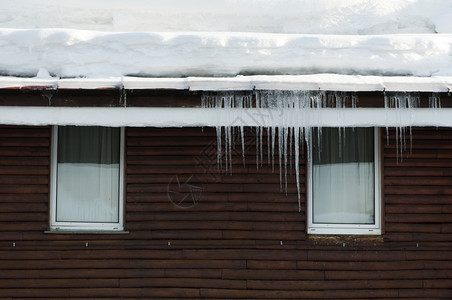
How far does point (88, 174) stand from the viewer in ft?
21.4

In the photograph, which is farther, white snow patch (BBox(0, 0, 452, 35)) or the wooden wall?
white snow patch (BBox(0, 0, 452, 35))

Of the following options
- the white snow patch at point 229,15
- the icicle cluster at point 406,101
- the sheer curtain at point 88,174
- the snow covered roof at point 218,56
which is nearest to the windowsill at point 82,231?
the sheer curtain at point 88,174

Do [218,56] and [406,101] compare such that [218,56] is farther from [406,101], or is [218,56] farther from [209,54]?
[406,101]

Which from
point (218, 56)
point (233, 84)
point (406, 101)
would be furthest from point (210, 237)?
point (406, 101)

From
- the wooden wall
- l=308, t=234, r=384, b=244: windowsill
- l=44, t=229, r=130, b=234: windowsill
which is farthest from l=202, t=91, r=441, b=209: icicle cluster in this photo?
l=44, t=229, r=130, b=234: windowsill

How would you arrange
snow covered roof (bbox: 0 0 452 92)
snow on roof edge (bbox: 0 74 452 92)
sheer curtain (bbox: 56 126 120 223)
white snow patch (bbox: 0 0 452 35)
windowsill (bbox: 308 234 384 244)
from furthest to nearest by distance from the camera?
white snow patch (bbox: 0 0 452 35), sheer curtain (bbox: 56 126 120 223), windowsill (bbox: 308 234 384 244), snow covered roof (bbox: 0 0 452 92), snow on roof edge (bbox: 0 74 452 92)

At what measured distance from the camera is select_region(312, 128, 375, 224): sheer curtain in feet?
21.4

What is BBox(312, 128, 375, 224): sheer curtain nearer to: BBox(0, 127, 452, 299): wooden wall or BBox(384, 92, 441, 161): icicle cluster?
BBox(0, 127, 452, 299): wooden wall

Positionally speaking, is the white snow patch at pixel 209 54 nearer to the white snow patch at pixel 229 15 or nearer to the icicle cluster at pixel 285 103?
the icicle cluster at pixel 285 103

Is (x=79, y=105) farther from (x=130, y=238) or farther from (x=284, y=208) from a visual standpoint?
(x=284, y=208)

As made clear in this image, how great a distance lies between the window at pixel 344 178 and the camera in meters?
6.52

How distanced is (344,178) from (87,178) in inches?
109

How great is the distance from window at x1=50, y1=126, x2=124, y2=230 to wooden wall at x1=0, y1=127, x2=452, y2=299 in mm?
157

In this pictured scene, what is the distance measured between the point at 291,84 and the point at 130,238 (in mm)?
2345
